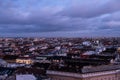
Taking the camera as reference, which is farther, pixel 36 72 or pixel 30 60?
pixel 30 60

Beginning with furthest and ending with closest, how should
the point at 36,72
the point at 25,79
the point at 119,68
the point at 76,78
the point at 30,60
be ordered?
the point at 30,60 < the point at 119,68 < the point at 36,72 < the point at 76,78 < the point at 25,79

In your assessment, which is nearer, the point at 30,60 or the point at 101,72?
the point at 101,72

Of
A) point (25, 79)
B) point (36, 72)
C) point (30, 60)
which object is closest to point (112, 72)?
point (36, 72)

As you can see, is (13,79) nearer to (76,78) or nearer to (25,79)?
(25,79)

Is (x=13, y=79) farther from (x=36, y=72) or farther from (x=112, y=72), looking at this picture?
(x=112, y=72)

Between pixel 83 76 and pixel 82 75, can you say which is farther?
pixel 83 76

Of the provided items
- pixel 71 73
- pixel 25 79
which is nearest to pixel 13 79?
pixel 25 79

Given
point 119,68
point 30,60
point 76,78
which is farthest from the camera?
point 30,60

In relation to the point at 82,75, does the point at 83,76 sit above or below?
below

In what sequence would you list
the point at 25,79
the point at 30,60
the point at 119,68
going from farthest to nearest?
the point at 30,60 → the point at 119,68 → the point at 25,79
